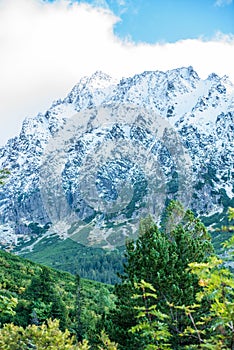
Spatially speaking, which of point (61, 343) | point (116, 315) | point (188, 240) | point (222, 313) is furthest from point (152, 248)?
point (222, 313)

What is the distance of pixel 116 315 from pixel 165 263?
4904mm

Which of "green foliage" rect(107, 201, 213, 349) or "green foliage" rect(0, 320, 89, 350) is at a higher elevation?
"green foliage" rect(107, 201, 213, 349)

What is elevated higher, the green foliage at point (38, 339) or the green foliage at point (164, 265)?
the green foliage at point (164, 265)

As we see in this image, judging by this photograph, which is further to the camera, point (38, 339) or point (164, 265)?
point (38, 339)

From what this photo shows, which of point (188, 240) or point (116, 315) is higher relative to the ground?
point (188, 240)

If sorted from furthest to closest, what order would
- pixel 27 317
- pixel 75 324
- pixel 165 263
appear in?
1. pixel 75 324
2. pixel 27 317
3. pixel 165 263

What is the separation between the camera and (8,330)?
92.0ft

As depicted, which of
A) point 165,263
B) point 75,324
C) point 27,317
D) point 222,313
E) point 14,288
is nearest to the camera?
point 222,313

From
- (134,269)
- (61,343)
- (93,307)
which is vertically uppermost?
(134,269)

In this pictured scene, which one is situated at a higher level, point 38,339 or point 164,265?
point 164,265

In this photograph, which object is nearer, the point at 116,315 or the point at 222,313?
the point at 222,313

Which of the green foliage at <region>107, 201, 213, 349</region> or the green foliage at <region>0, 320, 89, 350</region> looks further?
the green foliage at <region>0, 320, 89, 350</region>

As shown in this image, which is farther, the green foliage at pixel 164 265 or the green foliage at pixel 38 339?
the green foliage at pixel 38 339

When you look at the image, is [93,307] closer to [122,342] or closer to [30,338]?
[30,338]
